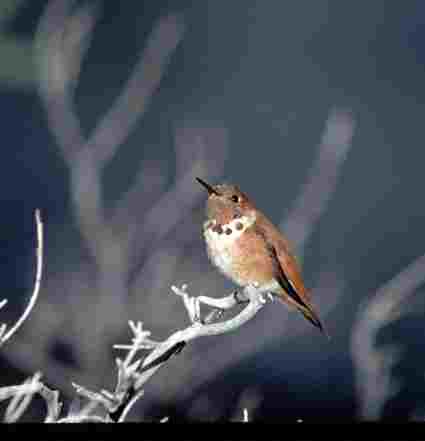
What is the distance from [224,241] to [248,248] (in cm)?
8

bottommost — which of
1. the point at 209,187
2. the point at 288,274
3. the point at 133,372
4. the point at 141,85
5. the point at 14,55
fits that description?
the point at 133,372

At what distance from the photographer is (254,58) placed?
7.93 feet

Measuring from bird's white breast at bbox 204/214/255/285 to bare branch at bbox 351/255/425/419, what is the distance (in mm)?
453

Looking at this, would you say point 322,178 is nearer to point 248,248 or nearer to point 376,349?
point 248,248

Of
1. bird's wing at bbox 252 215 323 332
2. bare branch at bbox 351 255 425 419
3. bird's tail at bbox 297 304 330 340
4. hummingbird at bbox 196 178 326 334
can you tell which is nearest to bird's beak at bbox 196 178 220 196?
hummingbird at bbox 196 178 326 334

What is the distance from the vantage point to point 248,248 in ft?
7.35

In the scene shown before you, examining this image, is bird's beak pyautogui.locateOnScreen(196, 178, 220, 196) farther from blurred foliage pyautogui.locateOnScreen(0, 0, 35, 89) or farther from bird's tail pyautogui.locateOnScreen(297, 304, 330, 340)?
blurred foliage pyautogui.locateOnScreen(0, 0, 35, 89)

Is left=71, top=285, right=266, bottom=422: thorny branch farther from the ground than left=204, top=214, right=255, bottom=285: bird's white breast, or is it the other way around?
left=204, top=214, right=255, bottom=285: bird's white breast

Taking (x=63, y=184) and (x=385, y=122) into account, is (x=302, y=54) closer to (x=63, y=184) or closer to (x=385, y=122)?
(x=385, y=122)

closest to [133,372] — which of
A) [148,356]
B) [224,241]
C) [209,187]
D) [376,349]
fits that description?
[148,356]

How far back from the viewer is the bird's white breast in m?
2.21

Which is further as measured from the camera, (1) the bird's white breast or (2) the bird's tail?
(2) the bird's tail

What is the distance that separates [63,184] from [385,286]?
3.55 ft

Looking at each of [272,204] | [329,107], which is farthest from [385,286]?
[329,107]
